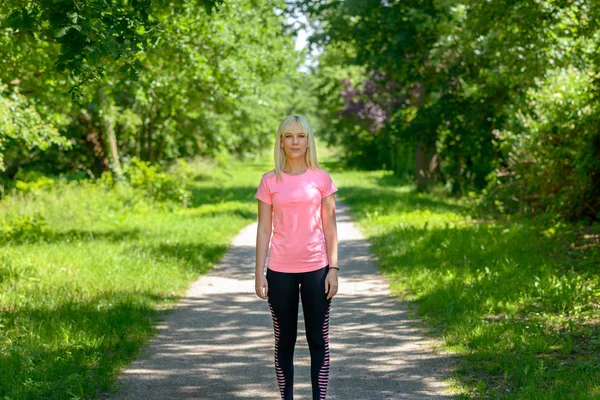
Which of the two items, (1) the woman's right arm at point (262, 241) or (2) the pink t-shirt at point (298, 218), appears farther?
(1) the woman's right arm at point (262, 241)

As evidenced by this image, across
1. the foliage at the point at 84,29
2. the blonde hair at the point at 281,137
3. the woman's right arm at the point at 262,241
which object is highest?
the foliage at the point at 84,29

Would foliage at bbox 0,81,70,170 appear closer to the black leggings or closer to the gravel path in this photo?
the gravel path

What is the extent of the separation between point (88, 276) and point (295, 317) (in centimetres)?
570

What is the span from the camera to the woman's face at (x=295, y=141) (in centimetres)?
492

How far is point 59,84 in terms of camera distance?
13922mm

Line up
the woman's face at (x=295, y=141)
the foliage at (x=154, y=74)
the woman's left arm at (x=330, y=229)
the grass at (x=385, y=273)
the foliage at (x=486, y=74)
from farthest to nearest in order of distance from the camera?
the foliage at (x=486, y=74), the foliage at (x=154, y=74), the grass at (x=385, y=273), the woman's left arm at (x=330, y=229), the woman's face at (x=295, y=141)

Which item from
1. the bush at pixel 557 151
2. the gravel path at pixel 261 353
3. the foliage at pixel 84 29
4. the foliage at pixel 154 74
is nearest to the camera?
the foliage at pixel 84 29

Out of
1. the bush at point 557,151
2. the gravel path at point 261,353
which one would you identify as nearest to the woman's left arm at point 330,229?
the gravel path at point 261,353

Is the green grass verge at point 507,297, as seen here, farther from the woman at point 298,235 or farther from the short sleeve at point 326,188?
the short sleeve at point 326,188

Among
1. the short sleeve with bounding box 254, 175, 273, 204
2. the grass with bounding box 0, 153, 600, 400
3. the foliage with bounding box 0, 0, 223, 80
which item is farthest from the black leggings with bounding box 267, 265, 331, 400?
the foliage with bounding box 0, 0, 223, 80

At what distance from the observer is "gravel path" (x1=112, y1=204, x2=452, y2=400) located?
594 centimetres

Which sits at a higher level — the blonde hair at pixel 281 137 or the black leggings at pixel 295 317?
the blonde hair at pixel 281 137

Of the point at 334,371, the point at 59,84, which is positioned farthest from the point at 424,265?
the point at 59,84

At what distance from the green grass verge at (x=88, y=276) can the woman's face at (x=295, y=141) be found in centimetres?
243
